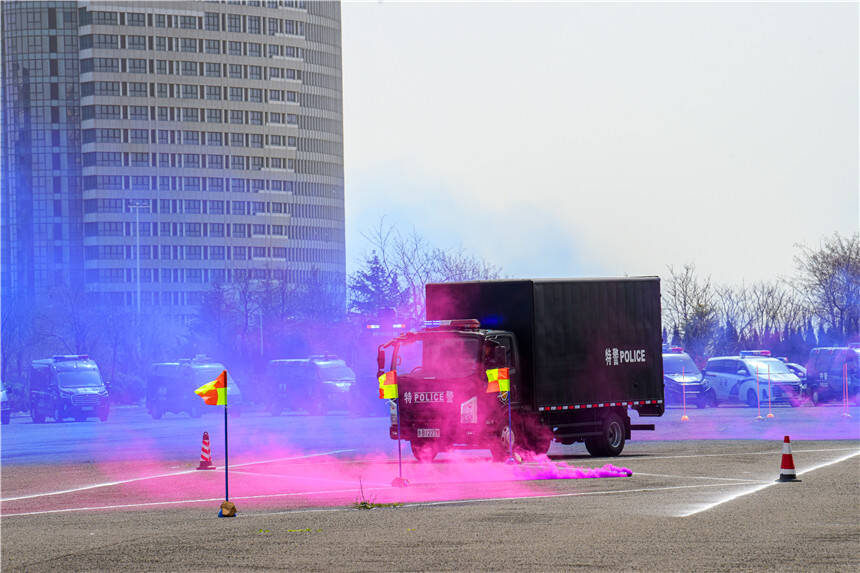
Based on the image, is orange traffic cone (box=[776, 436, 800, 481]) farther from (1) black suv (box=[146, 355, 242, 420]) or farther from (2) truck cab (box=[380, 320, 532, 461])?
(1) black suv (box=[146, 355, 242, 420])

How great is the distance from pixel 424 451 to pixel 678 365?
84.7 feet

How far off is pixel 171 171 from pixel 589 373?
15373 cm

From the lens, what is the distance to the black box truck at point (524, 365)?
82.6 ft

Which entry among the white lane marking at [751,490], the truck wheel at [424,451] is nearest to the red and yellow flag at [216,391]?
the white lane marking at [751,490]

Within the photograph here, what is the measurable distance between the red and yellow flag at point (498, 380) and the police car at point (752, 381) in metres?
25.2

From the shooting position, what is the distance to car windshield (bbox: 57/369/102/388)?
169 ft

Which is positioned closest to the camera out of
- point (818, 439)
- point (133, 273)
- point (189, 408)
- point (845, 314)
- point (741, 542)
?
point (741, 542)

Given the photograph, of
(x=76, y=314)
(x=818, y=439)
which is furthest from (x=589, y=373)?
(x=76, y=314)

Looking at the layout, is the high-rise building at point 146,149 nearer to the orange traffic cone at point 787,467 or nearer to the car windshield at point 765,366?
the car windshield at point 765,366

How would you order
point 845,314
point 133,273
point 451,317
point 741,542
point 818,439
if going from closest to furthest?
point 741,542 < point 451,317 < point 818,439 < point 845,314 < point 133,273

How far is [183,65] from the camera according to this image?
17675 cm

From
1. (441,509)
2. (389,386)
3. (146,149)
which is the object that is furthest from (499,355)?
(146,149)

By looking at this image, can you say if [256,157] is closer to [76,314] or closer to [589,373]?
[76,314]

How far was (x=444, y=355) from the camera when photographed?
25625mm
